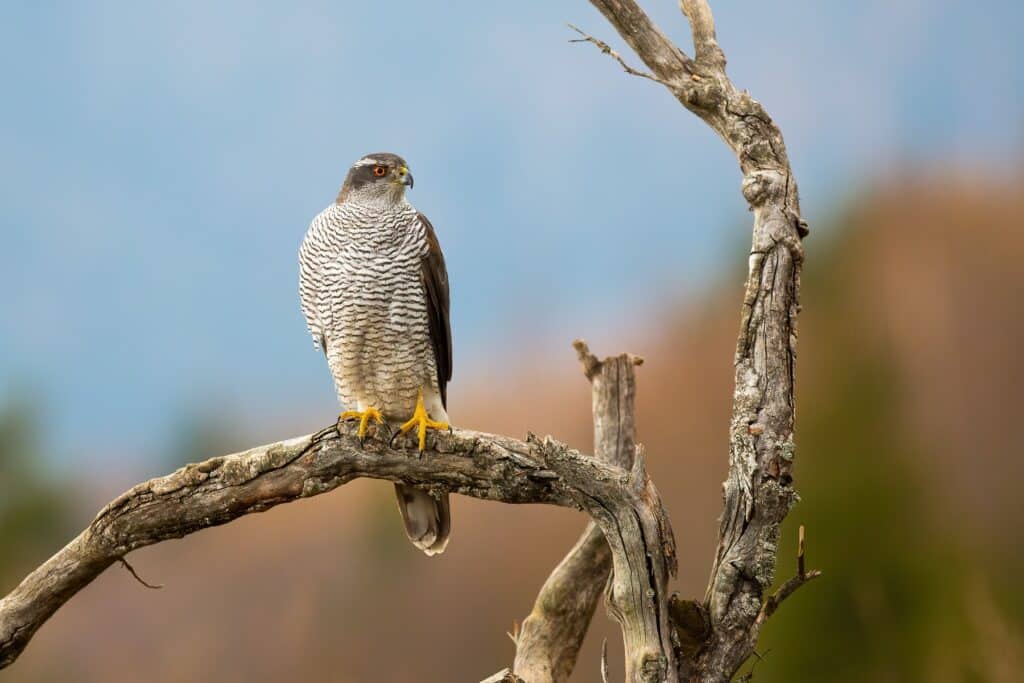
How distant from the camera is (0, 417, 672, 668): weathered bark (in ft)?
12.4

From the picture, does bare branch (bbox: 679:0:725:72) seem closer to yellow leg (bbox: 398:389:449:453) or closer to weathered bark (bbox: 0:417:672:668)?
weathered bark (bbox: 0:417:672:668)

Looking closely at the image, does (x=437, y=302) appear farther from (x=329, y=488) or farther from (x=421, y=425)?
(x=329, y=488)

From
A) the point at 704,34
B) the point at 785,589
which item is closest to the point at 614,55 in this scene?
the point at 704,34

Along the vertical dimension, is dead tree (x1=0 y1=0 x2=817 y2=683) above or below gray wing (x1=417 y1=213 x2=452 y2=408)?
below

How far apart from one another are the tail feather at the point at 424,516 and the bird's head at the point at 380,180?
118 cm

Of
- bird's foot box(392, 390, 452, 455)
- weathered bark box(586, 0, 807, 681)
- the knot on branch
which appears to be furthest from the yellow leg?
the knot on branch

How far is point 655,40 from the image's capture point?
4039mm

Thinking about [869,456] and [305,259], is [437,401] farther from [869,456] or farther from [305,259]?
[869,456]

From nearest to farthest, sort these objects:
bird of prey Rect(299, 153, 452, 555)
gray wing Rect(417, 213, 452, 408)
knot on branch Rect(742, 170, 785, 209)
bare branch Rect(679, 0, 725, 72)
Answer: knot on branch Rect(742, 170, 785, 209) < bare branch Rect(679, 0, 725, 72) < bird of prey Rect(299, 153, 452, 555) < gray wing Rect(417, 213, 452, 408)

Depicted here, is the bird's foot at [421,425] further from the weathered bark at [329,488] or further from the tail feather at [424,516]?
the tail feather at [424,516]

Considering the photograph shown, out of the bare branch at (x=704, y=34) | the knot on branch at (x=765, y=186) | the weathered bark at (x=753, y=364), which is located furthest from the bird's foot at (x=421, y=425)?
the bare branch at (x=704, y=34)

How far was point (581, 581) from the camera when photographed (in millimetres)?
4625

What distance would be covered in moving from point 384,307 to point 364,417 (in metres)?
0.46

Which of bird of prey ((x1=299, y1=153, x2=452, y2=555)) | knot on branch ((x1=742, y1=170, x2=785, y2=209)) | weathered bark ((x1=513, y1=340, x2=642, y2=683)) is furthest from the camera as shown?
weathered bark ((x1=513, y1=340, x2=642, y2=683))
